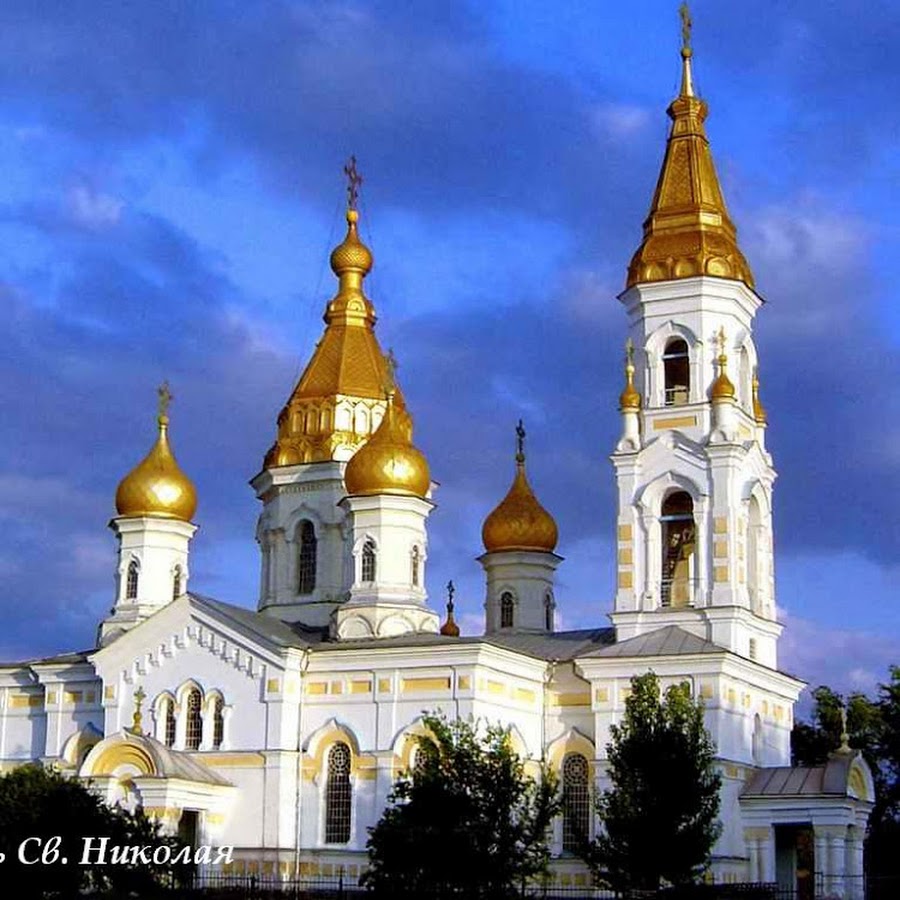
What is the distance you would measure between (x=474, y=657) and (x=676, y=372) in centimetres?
834

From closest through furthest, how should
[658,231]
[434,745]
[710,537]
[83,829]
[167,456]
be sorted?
[83,829], [434,745], [710,537], [658,231], [167,456]

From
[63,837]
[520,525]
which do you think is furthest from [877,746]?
[63,837]

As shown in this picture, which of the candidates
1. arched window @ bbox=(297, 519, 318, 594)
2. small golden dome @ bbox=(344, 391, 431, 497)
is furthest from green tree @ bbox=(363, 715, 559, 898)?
arched window @ bbox=(297, 519, 318, 594)

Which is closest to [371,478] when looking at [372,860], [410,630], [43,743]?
[410,630]

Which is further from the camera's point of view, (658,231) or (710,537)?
(658,231)

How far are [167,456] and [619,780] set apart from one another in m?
17.2

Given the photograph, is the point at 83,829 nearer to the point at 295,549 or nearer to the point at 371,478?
the point at 371,478

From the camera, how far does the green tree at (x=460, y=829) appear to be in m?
27.6

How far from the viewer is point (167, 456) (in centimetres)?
4356

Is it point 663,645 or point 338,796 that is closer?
point 663,645

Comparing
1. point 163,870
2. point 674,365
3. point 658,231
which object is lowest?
point 163,870

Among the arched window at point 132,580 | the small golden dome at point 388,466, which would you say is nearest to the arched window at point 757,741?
the small golden dome at point 388,466

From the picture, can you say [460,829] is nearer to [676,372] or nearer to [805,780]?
[805,780]

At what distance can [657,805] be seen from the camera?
98.5ft
